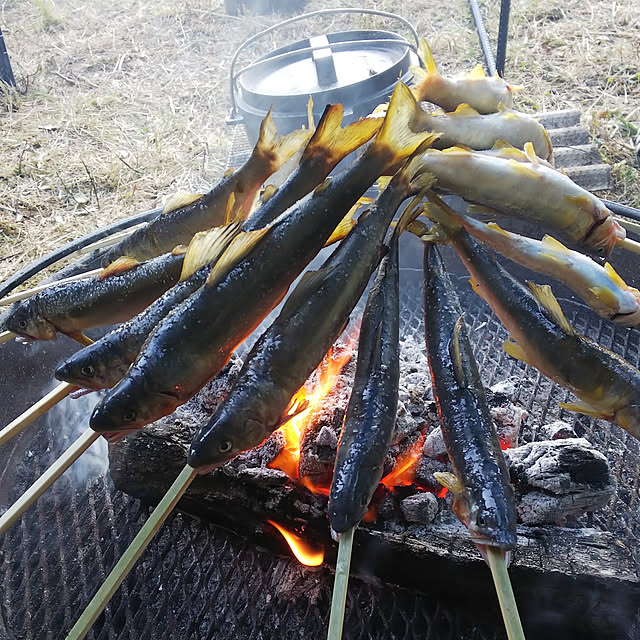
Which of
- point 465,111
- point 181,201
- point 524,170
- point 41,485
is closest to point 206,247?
point 181,201

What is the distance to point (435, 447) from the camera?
2.46 metres

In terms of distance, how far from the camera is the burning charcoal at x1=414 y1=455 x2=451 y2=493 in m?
2.38

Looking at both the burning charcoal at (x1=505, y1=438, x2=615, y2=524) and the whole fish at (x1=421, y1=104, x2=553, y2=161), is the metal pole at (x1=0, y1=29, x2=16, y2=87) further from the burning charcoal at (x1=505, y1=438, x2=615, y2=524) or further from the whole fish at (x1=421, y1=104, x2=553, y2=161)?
the burning charcoal at (x1=505, y1=438, x2=615, y2=524)

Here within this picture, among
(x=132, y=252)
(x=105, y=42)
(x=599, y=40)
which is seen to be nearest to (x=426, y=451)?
(x=132, y=252)

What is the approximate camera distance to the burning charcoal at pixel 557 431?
2.66m

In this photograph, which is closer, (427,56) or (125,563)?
(125,563)

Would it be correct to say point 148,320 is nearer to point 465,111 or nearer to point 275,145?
point 275,145

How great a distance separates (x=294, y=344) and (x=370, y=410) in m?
0.38

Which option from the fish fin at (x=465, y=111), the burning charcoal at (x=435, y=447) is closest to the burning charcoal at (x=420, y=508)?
the burning charcoal at (x=435, y=447)

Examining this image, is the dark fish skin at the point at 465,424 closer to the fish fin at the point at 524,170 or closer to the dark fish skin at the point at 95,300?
the fish fin at the point at 524,170

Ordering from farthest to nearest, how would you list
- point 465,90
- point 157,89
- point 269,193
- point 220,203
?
point 157,89, point 465,90, point 220,203, point 269,193

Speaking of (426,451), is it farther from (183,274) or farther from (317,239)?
(183,274)

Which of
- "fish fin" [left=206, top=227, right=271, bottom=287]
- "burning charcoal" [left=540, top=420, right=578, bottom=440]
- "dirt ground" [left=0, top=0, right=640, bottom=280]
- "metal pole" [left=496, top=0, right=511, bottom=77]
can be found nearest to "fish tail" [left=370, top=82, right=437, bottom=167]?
"fish fin" [left=206, top=227, right=271, bottom=287]

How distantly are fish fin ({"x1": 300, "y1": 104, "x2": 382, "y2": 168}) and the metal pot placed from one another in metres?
1.62
